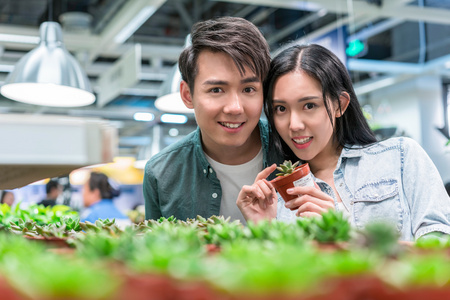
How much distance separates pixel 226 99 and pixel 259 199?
40 centimetres

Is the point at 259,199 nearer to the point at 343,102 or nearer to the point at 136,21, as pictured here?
the point at 343,102

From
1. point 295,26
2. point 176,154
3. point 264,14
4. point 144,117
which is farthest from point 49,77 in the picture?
point 144,117

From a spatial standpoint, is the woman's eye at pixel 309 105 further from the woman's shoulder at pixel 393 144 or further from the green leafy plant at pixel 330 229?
the green leafy plant at pixel 330 229

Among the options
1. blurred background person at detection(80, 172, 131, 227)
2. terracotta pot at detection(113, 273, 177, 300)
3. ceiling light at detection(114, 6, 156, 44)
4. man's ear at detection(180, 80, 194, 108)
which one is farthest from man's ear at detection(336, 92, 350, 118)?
ceiling light at detection(114, 6, 156, 44)

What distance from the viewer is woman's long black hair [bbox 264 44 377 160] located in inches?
76.7

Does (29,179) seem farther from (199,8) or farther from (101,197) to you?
(199,8)

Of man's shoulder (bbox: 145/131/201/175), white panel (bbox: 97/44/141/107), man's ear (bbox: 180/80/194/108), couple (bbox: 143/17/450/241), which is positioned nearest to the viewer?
couple (bbox: 143/17/450/241)

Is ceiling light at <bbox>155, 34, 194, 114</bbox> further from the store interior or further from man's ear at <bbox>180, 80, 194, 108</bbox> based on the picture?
man's ear at <bbox>180, 80, 194, 108</bbox>

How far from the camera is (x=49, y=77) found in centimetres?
405

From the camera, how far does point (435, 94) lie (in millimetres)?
7699

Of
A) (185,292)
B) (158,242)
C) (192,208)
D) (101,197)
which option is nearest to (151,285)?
(185,292)

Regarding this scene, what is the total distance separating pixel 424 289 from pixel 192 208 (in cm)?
182

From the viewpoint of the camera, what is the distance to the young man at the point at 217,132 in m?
1.93

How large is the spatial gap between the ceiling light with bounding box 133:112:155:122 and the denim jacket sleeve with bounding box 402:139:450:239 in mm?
11329
